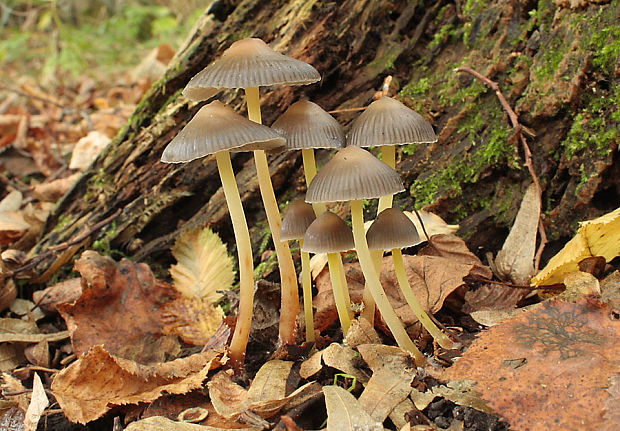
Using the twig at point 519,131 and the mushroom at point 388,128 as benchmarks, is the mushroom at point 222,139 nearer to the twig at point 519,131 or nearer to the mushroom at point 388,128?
the mushroom at point 388,128

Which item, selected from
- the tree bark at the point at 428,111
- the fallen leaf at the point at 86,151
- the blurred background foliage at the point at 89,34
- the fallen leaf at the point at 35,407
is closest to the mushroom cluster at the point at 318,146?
the tree bark at the point at 428,111

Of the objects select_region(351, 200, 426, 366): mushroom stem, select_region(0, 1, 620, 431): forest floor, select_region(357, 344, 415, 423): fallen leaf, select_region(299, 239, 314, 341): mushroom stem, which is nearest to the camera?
select_region(0, 1, 620, 431): forest floor

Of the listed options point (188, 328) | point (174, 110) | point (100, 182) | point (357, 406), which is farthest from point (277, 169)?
point (357, 406)

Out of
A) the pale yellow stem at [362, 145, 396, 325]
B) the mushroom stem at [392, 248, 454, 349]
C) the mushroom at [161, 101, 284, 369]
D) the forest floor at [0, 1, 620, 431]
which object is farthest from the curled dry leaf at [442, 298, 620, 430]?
the mushroom at [161, 101, 284, 369]

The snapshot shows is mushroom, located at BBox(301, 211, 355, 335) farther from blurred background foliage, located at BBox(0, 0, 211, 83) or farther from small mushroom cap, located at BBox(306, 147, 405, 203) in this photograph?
blurred background foliage, located at BBox(0, 0, 211, 83)

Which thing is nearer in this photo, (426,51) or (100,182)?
(426,51)

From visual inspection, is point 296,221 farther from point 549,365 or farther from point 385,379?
point 549,365

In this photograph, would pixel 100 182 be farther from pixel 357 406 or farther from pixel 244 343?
pixel 357 406
